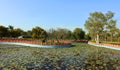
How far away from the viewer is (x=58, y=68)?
11234 millimetres

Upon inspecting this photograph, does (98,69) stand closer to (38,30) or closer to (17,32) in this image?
(38,30)

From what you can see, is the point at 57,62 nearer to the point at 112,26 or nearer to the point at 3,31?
the point at 112,26

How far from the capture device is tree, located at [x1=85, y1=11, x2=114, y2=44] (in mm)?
43750

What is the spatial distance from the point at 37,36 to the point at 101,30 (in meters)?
22.2

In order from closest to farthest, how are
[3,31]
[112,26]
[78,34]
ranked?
[112,26] < [3,31] < [78,34]

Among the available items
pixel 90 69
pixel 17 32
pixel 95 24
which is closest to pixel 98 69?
pixel 90 69

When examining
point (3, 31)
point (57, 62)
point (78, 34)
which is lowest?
point (57, 62)

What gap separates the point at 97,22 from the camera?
1727 inches

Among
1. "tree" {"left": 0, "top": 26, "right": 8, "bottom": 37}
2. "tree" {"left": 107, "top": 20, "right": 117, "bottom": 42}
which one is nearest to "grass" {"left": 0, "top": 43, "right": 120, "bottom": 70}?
"tree" {"left": 107, "top": 20, "right": 117, "bottom": 42}

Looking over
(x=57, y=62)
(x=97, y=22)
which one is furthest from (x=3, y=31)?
(x=57, y=62)

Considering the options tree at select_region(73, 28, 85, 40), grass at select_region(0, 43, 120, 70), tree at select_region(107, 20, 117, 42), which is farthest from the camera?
tree at select_region(73, 28, 85, 40)

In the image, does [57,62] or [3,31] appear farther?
[3,31]

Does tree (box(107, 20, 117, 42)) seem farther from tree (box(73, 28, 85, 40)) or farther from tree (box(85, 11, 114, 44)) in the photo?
tree (box(73, 28, 85, 40))

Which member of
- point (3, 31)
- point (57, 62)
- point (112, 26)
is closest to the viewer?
point (57, 62)
